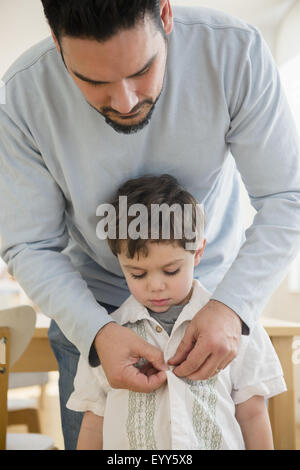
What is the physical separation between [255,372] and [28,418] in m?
1.56

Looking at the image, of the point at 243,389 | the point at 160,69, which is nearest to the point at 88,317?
the point at 243,389

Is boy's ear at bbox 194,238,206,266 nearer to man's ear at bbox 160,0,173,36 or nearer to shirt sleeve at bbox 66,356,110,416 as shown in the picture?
shirt sleeve at bbox 66,356,110,416

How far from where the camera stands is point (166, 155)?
1008 mm

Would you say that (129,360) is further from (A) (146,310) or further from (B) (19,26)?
(B) (19,26)

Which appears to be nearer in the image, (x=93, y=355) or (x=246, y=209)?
(x=93, y=355)

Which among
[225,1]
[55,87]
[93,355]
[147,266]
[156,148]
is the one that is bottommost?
[93,355]

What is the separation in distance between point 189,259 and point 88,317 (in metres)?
0.21

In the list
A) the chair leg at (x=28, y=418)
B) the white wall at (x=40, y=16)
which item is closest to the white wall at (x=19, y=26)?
the white wall at (x=40, y=16)

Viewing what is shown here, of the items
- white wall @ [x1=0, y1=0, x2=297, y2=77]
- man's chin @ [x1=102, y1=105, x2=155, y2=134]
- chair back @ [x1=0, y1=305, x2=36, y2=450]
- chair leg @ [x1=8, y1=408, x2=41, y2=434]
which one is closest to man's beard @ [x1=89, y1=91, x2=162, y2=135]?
Result: man's chin @ [x1=102, y1=105, x2=155, y2=134]

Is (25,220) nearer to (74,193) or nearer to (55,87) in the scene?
(74,193)

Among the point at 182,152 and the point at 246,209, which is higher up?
the point at 246,209

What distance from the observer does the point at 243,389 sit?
37.8 inches

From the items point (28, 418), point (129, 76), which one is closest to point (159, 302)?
point (129, 76)

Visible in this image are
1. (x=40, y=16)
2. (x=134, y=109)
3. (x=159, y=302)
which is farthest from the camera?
(x=40, y=16)
